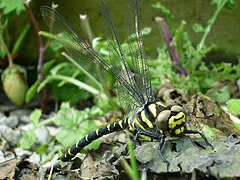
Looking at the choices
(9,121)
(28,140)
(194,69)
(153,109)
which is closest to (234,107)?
(153,109)

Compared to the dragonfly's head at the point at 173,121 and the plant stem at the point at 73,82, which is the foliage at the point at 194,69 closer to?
the plant stem at the point at 73,82

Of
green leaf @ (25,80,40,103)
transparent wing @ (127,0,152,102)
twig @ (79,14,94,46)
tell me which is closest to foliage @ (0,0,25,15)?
twig @ (79,14,94,46)

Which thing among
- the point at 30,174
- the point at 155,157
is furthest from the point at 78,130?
the point at 155,157

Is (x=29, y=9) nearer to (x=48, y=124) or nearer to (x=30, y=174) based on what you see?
(x=48, y=124)

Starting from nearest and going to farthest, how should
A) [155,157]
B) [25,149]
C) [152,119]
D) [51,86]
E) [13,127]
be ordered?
[155,157] < [152,119] < [25,149] < [13,127] < [51,86]

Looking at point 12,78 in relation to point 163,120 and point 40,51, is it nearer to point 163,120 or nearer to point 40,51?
point 40,51
